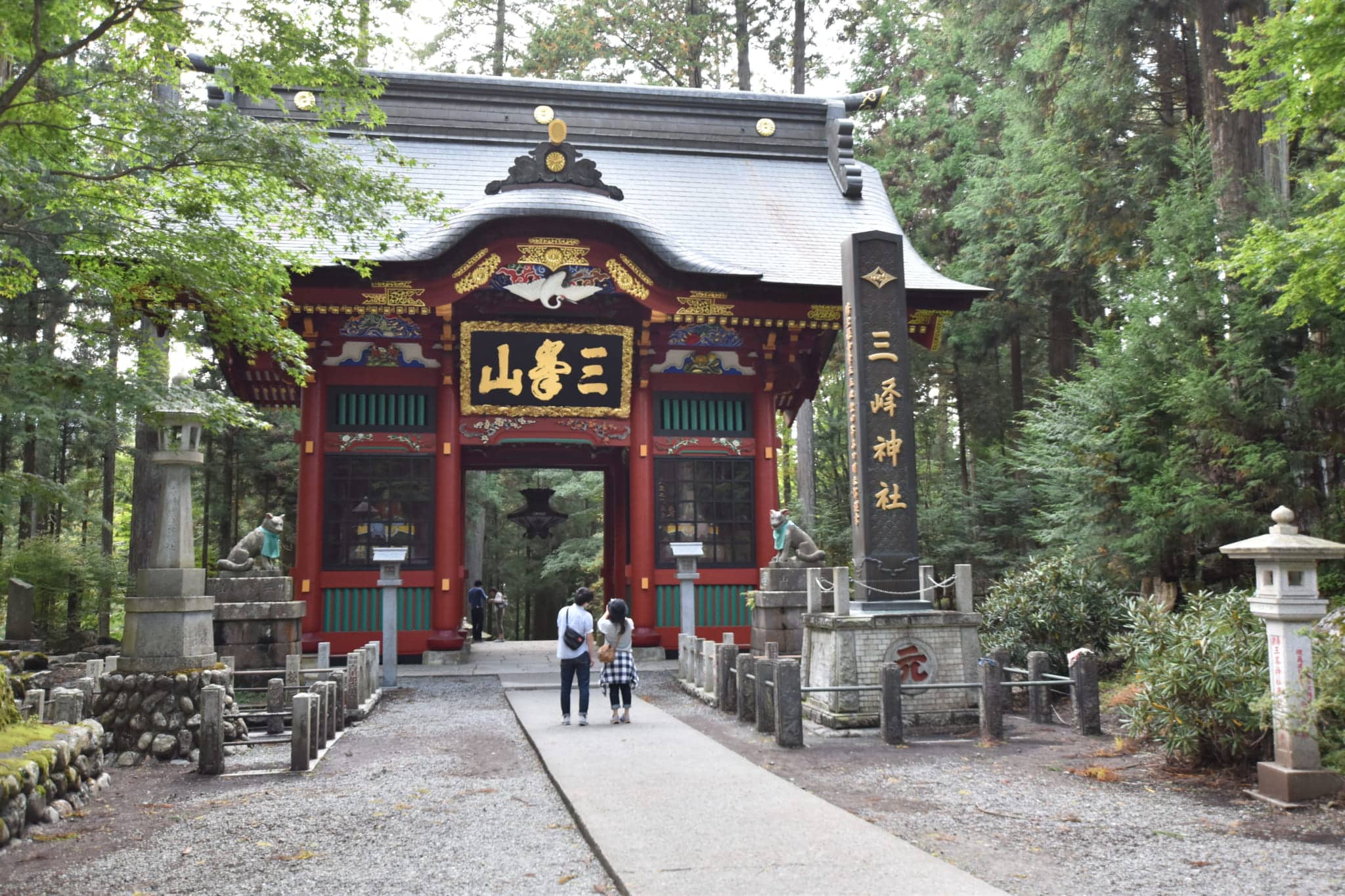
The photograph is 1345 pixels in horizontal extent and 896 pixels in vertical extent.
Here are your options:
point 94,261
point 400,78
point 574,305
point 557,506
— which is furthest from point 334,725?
point 557,506

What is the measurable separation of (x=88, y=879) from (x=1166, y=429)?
12405 millimetres

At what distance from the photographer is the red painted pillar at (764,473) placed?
1529cm

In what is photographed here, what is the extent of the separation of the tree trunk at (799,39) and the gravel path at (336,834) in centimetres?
2047

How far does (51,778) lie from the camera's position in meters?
6.01

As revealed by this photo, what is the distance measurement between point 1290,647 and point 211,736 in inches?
305

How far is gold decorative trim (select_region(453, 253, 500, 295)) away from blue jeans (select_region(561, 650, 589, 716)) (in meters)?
6.90

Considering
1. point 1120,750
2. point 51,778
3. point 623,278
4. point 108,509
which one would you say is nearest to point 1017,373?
point 623,278

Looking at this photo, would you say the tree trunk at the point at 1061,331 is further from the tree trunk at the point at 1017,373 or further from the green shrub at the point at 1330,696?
the green shrub at the point at 1330,696

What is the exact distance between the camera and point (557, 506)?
33469 millimetres

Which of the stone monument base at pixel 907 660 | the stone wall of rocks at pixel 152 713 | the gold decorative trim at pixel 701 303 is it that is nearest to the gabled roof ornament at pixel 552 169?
the gold decorative trim at pixel 701 303

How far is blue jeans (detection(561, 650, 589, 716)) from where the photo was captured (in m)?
8.98

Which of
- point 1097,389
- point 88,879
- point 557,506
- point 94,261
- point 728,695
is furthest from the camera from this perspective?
point 557,506

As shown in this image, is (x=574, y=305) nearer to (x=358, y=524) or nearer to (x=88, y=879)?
(x=358, y=524)

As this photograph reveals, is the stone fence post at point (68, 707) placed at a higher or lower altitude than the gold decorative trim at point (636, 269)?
lower
